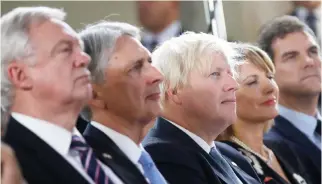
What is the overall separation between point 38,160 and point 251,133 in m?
1.35

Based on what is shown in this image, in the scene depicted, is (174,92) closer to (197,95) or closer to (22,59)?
(197,95)

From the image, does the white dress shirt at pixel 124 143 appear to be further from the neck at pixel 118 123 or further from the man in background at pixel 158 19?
the man in background at pixel 158 19

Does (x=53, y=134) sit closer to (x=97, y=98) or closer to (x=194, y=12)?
(x=97, y=98)

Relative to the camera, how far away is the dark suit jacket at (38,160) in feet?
5.82

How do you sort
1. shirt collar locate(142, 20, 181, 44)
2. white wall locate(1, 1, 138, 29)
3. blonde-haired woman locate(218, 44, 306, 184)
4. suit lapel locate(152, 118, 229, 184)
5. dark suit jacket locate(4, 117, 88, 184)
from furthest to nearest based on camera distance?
1. shirt collar locate(142, 20, 181, 44)
2. white wall locate(1, 1, 138, 29)
3. blonde-haired woman locate(218, 44, 306, 184)
4. suit lapel locate(152, 118, 229, 184)
5. dark suit jacket locate(4, 117, 88, 184)

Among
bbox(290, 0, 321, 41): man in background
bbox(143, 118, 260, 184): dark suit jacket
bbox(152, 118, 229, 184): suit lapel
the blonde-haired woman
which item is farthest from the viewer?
bbox(290, 0, 321, 41): man in background

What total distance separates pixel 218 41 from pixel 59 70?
0.76m

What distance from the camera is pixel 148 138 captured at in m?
2.43

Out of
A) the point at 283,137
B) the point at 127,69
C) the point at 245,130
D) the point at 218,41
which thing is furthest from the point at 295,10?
the point at 127,69

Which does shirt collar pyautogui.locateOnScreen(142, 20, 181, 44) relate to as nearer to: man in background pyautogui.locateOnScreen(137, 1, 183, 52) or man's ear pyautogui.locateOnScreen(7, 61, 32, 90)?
man in background pyautogui.locateOnScreen(137, 1, 183, 52)

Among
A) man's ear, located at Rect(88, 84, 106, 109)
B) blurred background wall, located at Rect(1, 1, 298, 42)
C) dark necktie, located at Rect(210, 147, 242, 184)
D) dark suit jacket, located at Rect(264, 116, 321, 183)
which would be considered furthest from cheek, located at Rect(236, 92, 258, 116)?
man's ear, located at Rect(88, 84, 106, 109)

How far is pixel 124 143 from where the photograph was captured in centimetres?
213

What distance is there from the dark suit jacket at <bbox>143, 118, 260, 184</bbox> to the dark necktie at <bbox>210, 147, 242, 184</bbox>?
0.08ft

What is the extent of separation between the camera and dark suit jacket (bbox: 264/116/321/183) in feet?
10.5
